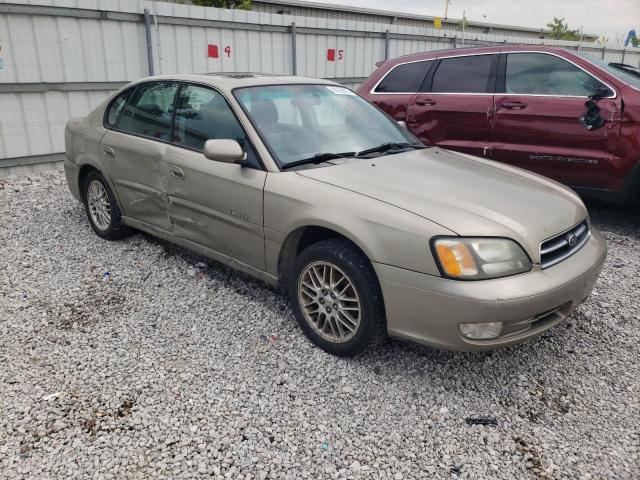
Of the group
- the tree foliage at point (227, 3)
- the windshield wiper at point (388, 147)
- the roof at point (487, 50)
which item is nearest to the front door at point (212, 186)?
the windshield wiper at point (388, 147)

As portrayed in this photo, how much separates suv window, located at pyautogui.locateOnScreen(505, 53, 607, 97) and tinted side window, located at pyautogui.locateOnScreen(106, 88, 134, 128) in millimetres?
3866

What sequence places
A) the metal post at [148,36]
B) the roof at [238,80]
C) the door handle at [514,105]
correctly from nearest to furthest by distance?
the roof at [238,80] < the door handle at [514,105] < the metal post at [148,36]

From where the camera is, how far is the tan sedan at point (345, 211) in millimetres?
2621

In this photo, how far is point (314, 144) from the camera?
3525mm

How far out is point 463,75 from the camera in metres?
5.98

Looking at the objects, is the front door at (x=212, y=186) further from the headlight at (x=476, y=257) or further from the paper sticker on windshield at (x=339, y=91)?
the headlight at (x=476, y=257)

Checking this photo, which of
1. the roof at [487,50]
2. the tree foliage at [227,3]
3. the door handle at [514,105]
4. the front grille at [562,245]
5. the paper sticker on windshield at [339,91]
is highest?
the tree foliage at [227,3]

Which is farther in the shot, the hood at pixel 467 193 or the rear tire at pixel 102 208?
the rear tire at pixel 102 208

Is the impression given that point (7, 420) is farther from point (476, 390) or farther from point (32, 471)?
point (476, 390)

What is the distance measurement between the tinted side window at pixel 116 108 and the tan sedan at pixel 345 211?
0.09ft

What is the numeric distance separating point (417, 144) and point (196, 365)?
2.28 meters

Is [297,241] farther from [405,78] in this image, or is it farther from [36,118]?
[36,118]

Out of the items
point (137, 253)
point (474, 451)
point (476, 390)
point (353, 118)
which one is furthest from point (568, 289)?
point (137, 253)

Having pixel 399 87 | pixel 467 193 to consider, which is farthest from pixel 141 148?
pixel 399 87
